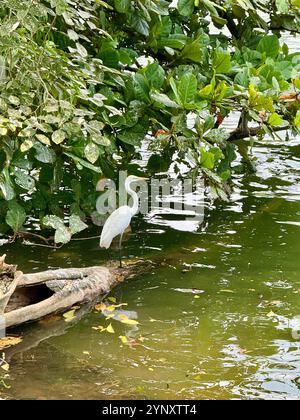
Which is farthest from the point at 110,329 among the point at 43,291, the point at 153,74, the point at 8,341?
the point at 153,74

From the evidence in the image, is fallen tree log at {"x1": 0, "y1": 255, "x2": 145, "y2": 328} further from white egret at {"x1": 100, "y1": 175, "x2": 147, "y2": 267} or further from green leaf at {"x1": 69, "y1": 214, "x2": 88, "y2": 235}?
white egret at {"x1": 100, "y1": 175, "x2": 147, "y2": 267}

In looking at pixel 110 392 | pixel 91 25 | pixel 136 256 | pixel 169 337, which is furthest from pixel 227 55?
pixel 110 392

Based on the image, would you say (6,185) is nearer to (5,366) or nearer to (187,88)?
(5,366)

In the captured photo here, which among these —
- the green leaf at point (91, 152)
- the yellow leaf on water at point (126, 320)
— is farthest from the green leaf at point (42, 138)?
the yellow leaf on water at point (126, 320)

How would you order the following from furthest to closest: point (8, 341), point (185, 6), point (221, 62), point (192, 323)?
point (221, 62), point (185, 6), point (192, 323), point (8, 341)

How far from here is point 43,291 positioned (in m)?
6.33

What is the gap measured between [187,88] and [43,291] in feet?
Answer: 5.99

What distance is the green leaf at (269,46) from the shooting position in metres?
7.81

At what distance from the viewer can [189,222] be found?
845cm

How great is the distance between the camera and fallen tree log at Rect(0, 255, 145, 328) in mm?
5910

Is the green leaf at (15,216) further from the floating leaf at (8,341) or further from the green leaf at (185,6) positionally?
the green leaf at (185,6)

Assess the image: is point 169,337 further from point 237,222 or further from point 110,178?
point 237,222

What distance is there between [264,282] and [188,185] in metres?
2.48

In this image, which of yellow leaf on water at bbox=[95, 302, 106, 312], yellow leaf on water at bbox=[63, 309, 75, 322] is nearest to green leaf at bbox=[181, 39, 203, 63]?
yellow leaf on water at bbox=[95, 302, 106, 312]
